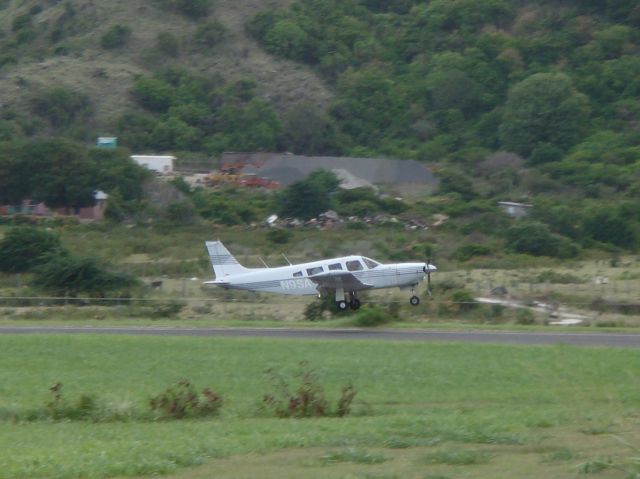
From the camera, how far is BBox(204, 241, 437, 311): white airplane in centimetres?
3422

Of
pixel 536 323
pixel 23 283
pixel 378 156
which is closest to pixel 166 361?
pixel 536 323

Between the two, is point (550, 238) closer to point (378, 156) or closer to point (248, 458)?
point (378, 156)

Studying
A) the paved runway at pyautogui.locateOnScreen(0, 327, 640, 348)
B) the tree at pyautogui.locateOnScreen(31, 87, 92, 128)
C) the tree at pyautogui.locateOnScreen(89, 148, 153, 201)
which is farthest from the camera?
the tree at pyautogui.locateOnScreen(31, 87, 92, 128)

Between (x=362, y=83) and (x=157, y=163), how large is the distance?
18.6 m

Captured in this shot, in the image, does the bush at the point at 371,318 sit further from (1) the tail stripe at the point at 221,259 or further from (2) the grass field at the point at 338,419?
(1) the tail stripe at the point at 221,259

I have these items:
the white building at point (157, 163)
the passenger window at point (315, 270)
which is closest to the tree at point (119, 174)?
the white building at point (157, 163)

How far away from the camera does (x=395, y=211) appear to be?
63.9 meters

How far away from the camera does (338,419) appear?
1485 centimetres

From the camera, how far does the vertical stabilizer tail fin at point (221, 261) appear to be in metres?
36.7

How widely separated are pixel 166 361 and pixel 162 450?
975 centimetres

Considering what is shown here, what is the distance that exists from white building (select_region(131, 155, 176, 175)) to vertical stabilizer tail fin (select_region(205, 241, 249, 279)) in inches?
1401

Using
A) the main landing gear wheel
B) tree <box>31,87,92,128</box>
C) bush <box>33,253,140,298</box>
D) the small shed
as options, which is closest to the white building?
the small shed

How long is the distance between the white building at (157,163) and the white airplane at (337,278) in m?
36.1

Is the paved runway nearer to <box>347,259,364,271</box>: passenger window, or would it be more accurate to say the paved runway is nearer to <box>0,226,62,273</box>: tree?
<box>347,259,364,271</box>: passenger window
